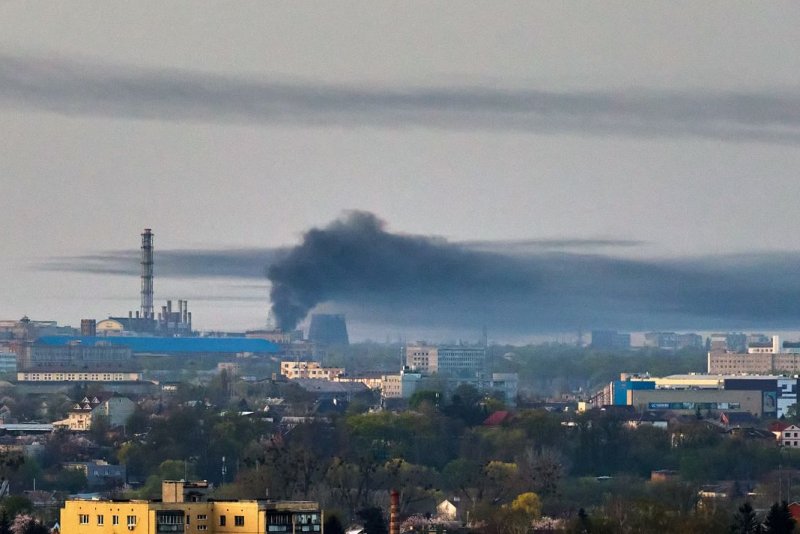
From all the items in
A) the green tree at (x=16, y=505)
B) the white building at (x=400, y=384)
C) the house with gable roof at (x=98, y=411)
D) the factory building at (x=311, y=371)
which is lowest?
the green tree at (x=16, y=505)

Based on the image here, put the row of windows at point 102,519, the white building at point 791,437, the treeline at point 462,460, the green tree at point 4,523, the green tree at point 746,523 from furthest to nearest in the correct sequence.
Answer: the white building at point 791,437 → the treeline at point 462,460 → the green tree at point 4,523 → the green tree at point 746,523 → the row of windows at point 102,519

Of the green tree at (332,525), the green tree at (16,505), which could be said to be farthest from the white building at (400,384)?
the green tree at (332,525)

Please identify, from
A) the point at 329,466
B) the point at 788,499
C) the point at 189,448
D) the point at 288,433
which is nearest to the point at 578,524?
the point at 788,499

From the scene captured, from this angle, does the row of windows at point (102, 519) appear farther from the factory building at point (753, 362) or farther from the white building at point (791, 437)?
the factory building at point (753, 362)

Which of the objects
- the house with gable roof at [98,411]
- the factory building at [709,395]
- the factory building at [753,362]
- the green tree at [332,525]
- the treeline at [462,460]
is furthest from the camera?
the factory building at [753,362]

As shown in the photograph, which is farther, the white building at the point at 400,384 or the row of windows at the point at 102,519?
the white building at the point at 400,384

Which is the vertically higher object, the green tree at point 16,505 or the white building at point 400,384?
the white building at point 400,384

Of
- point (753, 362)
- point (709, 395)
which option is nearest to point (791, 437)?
point (709, 395)

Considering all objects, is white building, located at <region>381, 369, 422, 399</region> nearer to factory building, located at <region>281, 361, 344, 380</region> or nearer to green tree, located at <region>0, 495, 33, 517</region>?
factory building, located at <region>281, 361, 344, 380</region>
